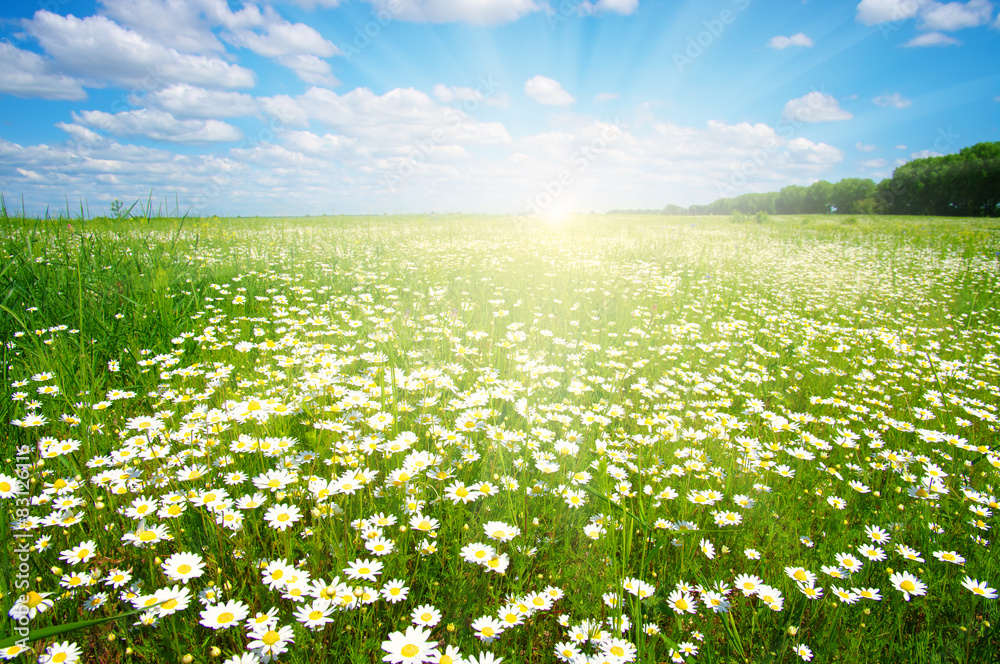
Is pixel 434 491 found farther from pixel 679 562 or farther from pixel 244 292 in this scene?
pixel 244 292

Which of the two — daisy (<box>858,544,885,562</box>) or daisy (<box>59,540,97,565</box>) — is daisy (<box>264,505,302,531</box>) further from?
daisy (<box>858,544,885,562</box>)

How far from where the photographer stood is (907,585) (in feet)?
5.99

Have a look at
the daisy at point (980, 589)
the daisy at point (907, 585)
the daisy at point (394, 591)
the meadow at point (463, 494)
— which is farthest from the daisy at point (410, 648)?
the daisy at point (980, 589)

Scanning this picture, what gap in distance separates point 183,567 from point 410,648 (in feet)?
2.94

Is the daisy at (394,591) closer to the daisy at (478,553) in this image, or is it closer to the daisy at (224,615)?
the daisy at (478,553)

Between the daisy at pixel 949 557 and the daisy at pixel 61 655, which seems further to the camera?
the daisy at pixel 949 557

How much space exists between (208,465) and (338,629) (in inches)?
41.1

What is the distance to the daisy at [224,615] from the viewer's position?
135 cm

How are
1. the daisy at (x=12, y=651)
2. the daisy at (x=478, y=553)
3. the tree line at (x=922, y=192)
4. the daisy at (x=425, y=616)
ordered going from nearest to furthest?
the daisy at (x=12, y=651)
the daisy at (x=425, y=616)
the daisy at (x=478, y=553)
the tree line at (x=922, y=192)

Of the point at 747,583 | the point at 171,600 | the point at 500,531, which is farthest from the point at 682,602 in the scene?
the point at 171,600

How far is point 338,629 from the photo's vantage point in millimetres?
1550

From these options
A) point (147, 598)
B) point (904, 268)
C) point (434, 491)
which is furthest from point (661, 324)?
point (904, 268)

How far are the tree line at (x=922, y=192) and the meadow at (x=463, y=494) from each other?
43.5 metres

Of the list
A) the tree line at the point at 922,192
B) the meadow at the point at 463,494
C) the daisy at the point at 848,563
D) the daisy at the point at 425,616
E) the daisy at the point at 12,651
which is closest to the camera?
the daisy at the point at 12,651
